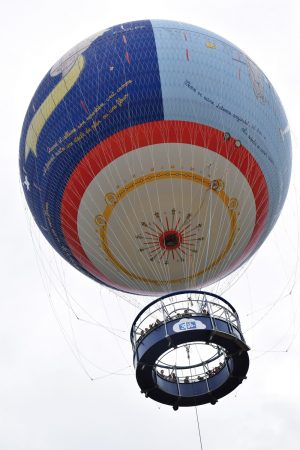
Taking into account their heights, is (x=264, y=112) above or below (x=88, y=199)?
above

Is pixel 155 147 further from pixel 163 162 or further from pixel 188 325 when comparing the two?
pixel 188 325

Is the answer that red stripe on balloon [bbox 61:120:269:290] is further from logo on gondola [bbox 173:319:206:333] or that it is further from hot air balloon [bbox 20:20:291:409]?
logo on gondola [bbox 173:319:206:333]

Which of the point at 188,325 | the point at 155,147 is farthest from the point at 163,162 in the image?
the point at 188,325

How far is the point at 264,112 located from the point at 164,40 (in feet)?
11.0

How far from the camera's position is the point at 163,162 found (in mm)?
16984

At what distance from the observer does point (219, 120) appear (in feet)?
55.9

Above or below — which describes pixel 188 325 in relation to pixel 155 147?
below

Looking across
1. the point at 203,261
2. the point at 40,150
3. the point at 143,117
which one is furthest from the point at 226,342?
the point at 40,150

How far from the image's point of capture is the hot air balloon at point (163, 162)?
16750 millimetres

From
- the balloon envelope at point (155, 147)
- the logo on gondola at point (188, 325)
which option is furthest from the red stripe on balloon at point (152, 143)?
the logo on gondola at point (188, 325)

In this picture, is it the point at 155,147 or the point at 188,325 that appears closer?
the point at 188,325

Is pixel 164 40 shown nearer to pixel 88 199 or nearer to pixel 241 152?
pixel 241 152

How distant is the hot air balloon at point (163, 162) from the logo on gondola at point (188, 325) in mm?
32

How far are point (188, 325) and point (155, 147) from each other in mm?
4656
